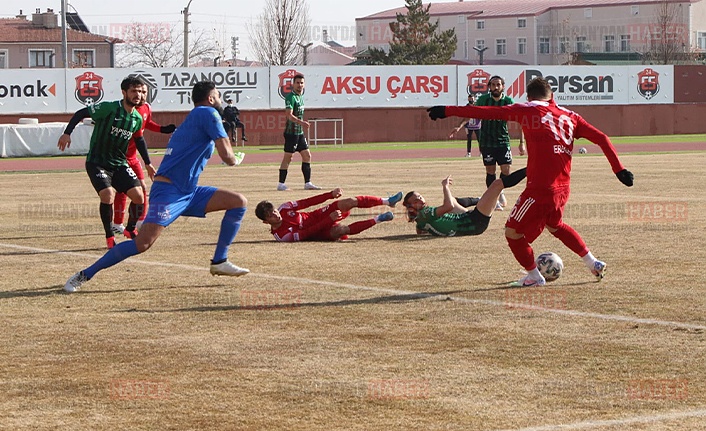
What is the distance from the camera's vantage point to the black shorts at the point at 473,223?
1437 centimetres

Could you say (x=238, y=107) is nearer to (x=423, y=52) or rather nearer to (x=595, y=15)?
(x=423, y=52)

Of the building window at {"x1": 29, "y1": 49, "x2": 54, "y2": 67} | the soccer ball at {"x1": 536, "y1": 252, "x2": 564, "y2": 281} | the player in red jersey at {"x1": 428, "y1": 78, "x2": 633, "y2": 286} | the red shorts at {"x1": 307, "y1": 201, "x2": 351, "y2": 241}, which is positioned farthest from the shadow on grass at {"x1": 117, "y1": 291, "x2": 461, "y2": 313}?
the building window at {"x1": 29, "y1": 49, "x2": 54, "y2": 67}

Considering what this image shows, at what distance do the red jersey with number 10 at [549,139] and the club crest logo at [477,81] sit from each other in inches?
1550

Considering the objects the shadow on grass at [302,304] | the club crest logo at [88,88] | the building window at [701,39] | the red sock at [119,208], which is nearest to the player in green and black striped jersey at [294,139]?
the red sock at [119,208]

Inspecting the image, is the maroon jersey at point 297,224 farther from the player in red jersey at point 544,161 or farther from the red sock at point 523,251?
the player in red jersey at point 544,161

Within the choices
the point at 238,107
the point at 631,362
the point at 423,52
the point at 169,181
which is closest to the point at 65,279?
the point at 169,181

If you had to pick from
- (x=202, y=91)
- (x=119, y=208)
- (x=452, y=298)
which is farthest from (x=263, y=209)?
(x=452, y=298)

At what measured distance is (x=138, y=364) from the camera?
7.45 metres

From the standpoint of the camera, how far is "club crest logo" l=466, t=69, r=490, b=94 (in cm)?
4944

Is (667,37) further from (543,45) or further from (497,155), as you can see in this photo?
(497,155)

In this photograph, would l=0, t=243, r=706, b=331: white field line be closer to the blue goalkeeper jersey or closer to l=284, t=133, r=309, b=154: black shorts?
the blue goalkeeper jersey

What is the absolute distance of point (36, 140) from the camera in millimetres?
39188

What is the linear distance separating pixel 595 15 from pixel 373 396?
133 metres

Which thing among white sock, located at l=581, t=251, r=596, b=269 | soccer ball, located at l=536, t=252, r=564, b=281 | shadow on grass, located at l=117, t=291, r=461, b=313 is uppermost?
white sock, located at l=581, t=251, r=596, b=269
